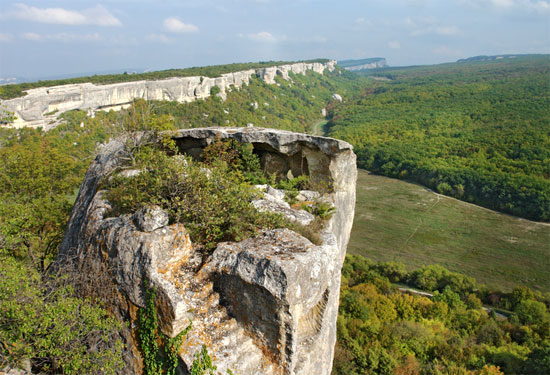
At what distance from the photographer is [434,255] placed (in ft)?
106

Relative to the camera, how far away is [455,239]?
34.8 meters

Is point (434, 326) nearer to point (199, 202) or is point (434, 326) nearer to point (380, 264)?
point (380, 264)

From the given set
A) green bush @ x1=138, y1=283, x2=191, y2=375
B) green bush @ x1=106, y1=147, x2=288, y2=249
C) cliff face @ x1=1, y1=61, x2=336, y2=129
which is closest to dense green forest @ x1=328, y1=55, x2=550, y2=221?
cliff face @ x1=1, y1=61, x2=336, y2=129

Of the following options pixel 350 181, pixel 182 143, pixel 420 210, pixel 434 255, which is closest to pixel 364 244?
pixel 434 255

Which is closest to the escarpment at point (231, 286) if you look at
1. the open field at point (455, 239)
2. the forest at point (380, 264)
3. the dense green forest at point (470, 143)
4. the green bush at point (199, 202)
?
the green bush at point (199, 202)

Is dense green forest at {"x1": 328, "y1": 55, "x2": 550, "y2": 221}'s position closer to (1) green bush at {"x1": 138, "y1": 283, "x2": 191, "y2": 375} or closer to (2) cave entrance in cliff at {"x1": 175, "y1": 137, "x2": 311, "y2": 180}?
(2) cave entrance in cliff at {"x1": 175, "y1": 137, "x2": 311, "y2": 180}

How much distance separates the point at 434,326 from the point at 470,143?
44.5 meters

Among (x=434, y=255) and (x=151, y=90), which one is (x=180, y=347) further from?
(x=151, y=90)

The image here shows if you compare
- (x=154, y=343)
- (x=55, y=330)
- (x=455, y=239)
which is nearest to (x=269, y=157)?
(x=154, y=343)

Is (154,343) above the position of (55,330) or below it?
below

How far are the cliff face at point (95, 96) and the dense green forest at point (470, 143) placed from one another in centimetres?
2856

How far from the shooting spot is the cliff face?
124 feet

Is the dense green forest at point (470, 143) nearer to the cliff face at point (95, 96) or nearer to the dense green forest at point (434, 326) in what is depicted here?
the dense green forest at point (434, 326)

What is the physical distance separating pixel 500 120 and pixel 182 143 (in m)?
68.4
